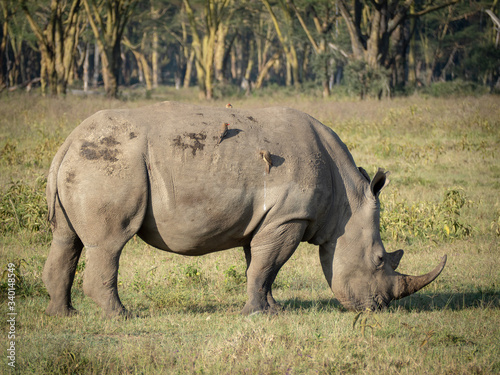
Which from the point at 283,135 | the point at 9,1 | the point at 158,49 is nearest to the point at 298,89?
the point at 9,1

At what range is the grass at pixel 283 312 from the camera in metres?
4.39

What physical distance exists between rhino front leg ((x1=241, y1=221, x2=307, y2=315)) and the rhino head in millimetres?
431

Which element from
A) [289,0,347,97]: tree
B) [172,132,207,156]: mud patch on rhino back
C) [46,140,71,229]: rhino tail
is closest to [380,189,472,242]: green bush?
[172,132,207,156]: mud patch on rhino back

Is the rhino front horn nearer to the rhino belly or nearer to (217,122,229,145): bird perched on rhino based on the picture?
the rhino belly

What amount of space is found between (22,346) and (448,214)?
6234 mm

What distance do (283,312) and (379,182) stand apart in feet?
4.76

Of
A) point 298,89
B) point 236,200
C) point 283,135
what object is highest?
point 283,135

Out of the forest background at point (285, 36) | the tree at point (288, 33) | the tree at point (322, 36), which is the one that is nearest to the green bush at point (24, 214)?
the forest background at point (285, 36)

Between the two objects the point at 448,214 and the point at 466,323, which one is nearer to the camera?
the point at 466,323

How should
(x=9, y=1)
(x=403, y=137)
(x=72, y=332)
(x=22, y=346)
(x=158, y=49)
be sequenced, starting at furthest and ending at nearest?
1. (x=158, y=49)
2. (x=9, y=1)
3. (x=403, y=137)
4. (x=72, y=332)
5. (x=22, y=346)

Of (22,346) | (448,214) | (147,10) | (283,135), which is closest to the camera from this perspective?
(22,346)

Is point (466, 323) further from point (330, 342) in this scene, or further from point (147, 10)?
point (147, 10)

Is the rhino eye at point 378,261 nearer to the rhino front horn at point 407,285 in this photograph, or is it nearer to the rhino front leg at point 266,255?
the rhino front horn at point 407,285

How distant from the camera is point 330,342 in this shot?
4734 millimetres
